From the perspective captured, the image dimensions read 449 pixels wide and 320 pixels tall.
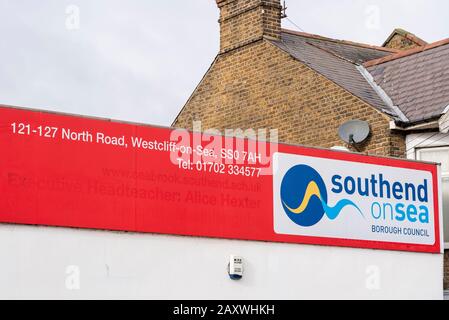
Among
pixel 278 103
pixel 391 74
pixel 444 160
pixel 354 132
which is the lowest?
pixel 444 160

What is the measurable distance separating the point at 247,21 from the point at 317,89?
315 centimetres

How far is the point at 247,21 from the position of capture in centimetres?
2541

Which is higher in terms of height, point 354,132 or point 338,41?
point 338,41

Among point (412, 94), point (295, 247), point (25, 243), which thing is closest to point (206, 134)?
point (295, 247)

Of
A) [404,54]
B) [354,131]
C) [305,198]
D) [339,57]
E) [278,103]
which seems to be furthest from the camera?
[339,57]

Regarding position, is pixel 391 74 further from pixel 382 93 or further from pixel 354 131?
pixel 354 131

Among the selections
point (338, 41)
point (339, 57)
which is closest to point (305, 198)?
point (339, 57)

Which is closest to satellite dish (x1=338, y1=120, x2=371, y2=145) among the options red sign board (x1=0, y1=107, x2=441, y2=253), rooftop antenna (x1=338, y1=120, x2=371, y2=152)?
rooftop antenna (x1=338, y1=120, x2=371, y2=152)

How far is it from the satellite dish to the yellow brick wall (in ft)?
0.70

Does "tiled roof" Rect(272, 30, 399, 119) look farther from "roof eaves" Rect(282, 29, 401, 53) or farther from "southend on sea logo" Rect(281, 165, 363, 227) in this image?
"southend on sea logo" Rect(281, 165, 363, 227)

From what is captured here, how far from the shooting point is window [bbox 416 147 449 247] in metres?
21.4

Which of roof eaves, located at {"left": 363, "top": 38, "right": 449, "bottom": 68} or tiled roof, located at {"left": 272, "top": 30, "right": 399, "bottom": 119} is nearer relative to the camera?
tiled roof, located at {"left": 272, "top": 30, "right": 399, "bottom": 119}

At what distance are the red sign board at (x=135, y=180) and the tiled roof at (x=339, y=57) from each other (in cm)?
502

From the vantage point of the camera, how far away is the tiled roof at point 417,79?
870 inches
